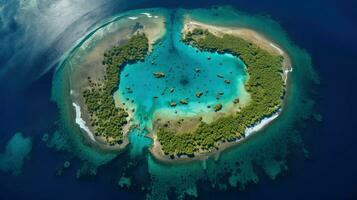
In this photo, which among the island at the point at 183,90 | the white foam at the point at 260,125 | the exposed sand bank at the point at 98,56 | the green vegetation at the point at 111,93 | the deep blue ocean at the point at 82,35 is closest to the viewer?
Result: the deep blue ocean at the point at 82,35

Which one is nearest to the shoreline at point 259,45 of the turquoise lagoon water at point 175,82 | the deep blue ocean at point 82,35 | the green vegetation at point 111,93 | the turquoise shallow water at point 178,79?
the turquoise lagoon water at point 175,82

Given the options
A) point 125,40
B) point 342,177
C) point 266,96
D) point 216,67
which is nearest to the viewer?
point 342,177

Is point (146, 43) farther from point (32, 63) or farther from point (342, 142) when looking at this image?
point (342, 142)

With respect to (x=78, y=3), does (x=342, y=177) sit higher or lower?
lower

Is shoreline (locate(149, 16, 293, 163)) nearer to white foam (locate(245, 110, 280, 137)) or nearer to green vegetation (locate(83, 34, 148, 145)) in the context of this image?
white foam (locate(245, 110, 280, 137))

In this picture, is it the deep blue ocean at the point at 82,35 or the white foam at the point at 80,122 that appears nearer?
the deep blue ocean at the point at 82,35

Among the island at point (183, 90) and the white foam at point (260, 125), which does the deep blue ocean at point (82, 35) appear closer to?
the white foam at point (260, 125)

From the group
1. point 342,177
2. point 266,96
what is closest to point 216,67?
point 266,96

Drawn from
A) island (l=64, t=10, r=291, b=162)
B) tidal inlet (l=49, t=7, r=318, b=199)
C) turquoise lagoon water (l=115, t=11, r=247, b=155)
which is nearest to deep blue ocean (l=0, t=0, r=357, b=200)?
tidal inlet (l=49, t=7, r=318, b=199)
